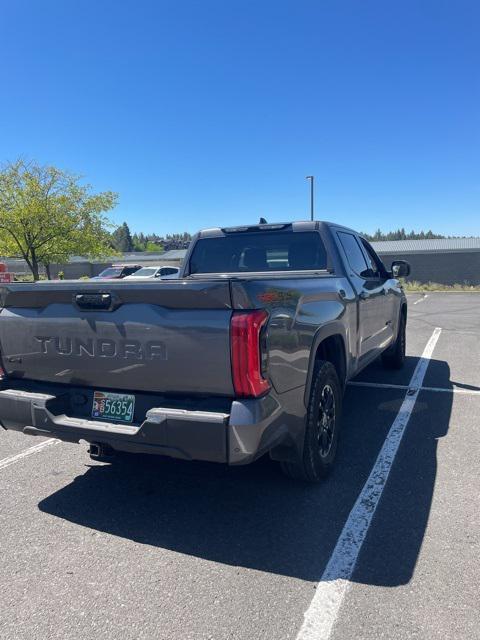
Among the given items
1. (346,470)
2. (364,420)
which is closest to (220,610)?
(346,470)

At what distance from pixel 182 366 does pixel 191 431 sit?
360 millimetres

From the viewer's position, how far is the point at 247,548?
2.81m

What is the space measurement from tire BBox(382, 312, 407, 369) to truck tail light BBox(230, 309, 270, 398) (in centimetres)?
469

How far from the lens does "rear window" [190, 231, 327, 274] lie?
15.3 feet

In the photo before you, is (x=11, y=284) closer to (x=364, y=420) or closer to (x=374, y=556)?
(x=374, y=556)

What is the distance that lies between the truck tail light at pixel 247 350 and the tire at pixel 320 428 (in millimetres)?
812

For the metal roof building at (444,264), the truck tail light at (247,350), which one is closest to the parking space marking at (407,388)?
the truck tail light at (247,350)

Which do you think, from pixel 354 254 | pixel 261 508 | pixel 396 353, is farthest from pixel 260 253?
pixel 396 353

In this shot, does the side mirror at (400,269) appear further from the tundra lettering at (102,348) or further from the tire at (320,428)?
the tundra lettering at (102,348)

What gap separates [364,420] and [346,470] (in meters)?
1.27

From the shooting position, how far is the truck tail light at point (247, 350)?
2.54m

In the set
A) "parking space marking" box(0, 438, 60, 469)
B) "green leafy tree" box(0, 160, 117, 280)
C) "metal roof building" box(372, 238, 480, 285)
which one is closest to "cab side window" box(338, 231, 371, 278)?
"parking space marking" box(0, 438, 60, 469)

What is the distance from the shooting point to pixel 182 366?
2.70 m

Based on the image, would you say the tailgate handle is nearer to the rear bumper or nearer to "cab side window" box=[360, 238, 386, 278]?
the rear bumper
